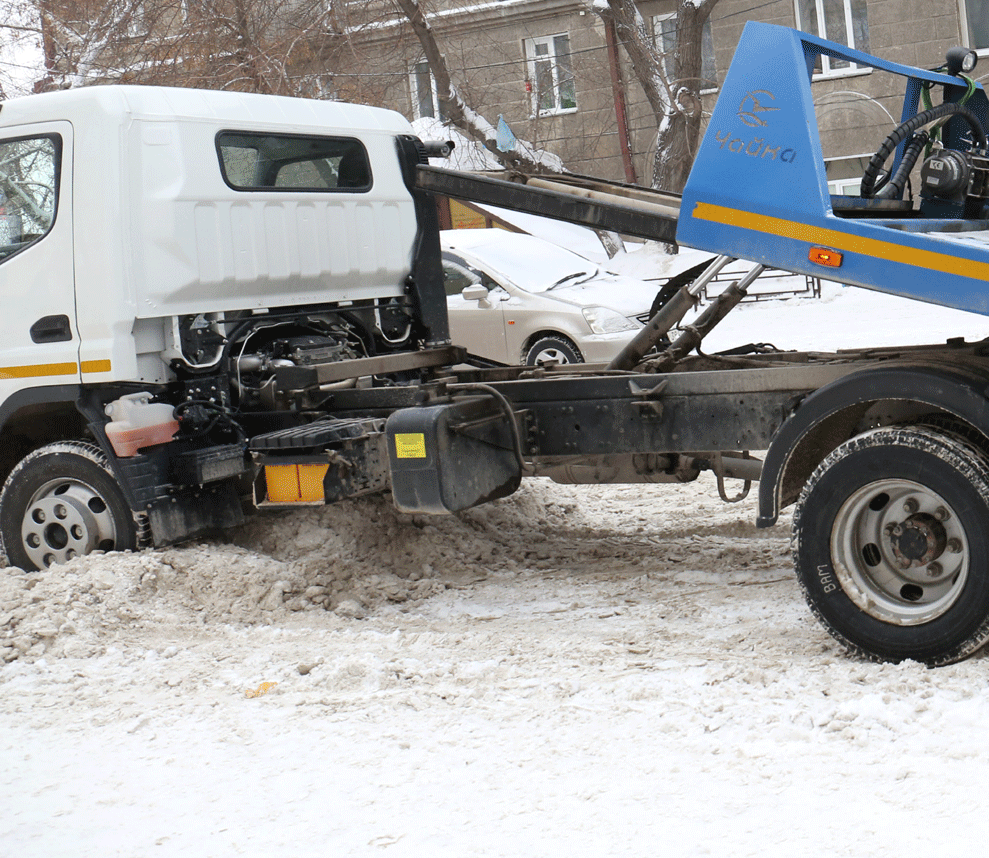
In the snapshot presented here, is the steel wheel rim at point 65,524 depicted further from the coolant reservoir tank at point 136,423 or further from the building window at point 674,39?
the building window at point 674,39

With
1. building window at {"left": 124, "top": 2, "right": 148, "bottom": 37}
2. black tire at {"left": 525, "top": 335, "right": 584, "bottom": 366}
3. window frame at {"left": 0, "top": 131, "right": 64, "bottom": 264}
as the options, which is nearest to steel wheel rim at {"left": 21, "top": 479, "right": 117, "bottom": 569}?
window frame at {"left": 0, "top": 131, "right": 64, "bottom": 264}

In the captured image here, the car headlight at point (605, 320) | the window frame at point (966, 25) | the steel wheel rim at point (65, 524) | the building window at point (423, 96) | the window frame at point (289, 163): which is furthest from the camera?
the building window at point (423, 96)

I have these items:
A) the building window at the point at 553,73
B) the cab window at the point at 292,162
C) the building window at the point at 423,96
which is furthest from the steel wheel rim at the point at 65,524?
the building window at the point at 553,73

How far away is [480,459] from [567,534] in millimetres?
1696

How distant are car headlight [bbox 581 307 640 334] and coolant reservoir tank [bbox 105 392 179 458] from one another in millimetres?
6438

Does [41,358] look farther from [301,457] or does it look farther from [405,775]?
[405,775]

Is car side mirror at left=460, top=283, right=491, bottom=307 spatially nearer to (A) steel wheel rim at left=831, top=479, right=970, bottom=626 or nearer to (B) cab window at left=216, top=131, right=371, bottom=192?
(B) cab window at left=216, top=131, right=371, bottom=192

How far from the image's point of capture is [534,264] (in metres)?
12.8

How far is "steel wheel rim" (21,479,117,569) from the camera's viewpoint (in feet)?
19.5

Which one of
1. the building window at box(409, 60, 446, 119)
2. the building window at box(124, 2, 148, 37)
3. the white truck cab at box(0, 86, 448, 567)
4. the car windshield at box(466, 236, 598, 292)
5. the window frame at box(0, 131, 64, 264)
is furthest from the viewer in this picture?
the building window at box(409, 60, 446, 119)

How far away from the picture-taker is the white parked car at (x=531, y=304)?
11.7 m

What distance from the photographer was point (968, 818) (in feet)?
10.1

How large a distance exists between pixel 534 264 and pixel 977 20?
16.6 meters

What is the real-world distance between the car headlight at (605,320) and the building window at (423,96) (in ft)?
47.4
